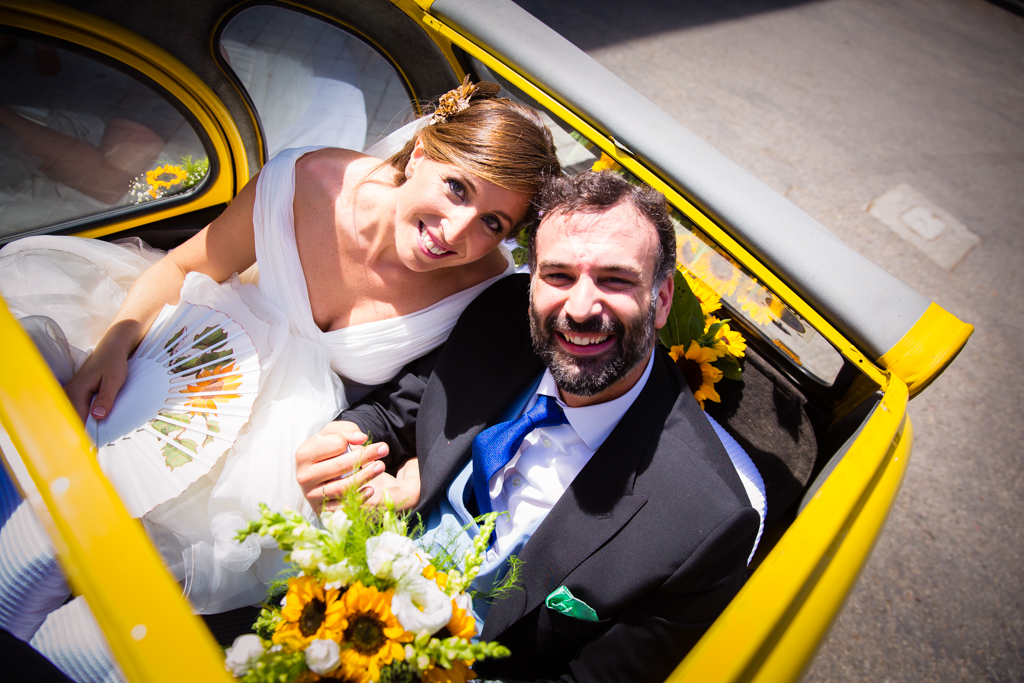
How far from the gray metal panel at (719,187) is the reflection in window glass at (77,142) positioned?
1.57 m

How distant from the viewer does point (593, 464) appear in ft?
4.98

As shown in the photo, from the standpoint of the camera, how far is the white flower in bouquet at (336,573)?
3.03 ft

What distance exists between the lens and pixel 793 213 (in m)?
1.49

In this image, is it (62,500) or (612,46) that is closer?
(62,500)

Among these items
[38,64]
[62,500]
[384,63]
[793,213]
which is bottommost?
[793,213]

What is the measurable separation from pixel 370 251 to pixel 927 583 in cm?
314

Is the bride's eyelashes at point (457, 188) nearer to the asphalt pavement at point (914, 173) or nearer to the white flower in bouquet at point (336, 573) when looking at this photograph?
the white flower in bouquet at point (336, 573)

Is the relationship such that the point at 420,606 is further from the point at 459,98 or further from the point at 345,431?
the point at 459,98

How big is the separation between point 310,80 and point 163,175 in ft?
2.86

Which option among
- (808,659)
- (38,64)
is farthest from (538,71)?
(38,64)

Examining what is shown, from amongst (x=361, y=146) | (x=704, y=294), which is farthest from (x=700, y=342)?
(x=361, y=146)

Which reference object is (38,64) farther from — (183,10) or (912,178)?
(912,178)

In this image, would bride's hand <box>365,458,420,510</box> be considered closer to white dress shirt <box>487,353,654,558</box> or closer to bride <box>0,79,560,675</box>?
bride <box>0,79,560,675</box>

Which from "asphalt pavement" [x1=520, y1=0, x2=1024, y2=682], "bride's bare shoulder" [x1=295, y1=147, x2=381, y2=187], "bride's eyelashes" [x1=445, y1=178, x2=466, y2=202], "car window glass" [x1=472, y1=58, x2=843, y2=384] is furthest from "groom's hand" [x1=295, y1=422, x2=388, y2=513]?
"asphalt pavement" [x1=520, y1=0, x2=1024, y2=682]
